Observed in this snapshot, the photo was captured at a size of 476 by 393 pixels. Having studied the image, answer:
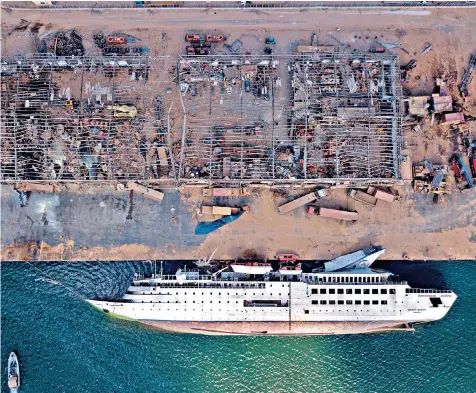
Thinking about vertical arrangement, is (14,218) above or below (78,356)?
above

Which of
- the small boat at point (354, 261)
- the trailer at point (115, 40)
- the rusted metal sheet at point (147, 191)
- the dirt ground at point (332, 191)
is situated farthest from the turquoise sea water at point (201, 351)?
the trailer at point (115, 40)

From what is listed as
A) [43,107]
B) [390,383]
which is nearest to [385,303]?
[390,383]

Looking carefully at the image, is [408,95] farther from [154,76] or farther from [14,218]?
[14,218]

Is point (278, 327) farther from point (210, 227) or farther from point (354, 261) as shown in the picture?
point (210, 227)

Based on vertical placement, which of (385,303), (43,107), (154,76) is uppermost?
(154,76)

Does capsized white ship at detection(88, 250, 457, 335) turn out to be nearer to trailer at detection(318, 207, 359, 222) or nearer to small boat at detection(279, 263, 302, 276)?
small boat at detection(279, 263, 302, 276)

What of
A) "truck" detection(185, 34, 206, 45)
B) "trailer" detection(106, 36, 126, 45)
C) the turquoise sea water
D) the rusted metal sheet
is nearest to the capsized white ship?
the turquoise sea water
